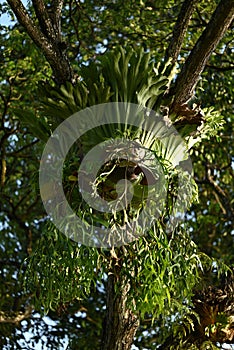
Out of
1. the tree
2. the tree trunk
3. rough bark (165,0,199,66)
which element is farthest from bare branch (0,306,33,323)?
rough bark (165,0,199,66)

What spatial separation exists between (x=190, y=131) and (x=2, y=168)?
2791 mm

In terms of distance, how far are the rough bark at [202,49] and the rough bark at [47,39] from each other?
1.46 ft

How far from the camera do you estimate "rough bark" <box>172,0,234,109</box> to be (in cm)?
268

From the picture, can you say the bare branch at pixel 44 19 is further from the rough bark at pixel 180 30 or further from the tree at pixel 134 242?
the rough bark at pixel 180 30

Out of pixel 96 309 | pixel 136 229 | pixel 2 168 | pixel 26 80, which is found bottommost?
pixel 136 229

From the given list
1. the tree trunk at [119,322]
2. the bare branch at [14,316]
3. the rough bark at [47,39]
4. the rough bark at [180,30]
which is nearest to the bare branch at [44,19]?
the rough bark at [47,39]

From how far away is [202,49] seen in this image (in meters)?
2.72

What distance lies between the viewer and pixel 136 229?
107 inches

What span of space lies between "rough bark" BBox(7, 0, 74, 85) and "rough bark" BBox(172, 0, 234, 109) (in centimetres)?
45

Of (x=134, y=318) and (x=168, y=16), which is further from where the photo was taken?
(x=168, y=16)

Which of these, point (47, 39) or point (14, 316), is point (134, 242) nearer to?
point (47, 39)

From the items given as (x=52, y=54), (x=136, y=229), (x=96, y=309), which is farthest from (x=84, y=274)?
(x=96, y=309)

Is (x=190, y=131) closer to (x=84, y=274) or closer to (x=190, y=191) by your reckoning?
(x=190, y=191)

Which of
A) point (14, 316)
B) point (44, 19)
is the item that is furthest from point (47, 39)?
point (14, 316)
